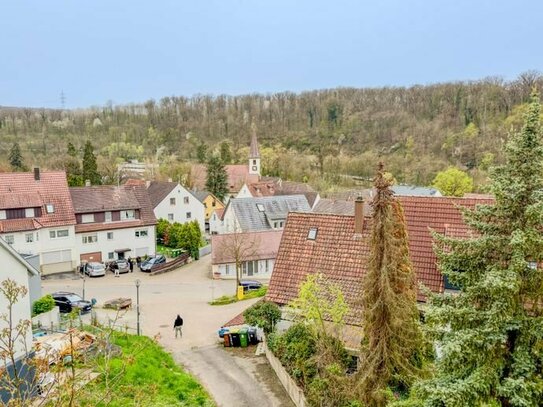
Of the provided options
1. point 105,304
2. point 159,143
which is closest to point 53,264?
point 105,304

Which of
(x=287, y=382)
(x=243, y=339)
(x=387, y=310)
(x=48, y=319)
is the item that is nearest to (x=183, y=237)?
(x=48, y=319)

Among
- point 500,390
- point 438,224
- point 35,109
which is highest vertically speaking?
point 35,109

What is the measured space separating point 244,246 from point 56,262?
15578mm

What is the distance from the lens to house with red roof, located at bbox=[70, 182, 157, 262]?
136ft

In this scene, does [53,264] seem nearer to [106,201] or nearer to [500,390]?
[106,201]

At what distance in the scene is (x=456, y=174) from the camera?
70062 millimetres

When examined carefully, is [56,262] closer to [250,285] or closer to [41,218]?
[41,218]

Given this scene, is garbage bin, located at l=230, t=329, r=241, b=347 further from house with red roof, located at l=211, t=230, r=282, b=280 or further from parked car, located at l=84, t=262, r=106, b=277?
parked car, located at l=84, t=262, r=106, b=277

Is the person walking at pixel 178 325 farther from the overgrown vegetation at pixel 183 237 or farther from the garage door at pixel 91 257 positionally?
the overgrown vegetation at pixel 183 237

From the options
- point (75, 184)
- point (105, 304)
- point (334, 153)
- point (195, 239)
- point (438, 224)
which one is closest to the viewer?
point (438, 224)

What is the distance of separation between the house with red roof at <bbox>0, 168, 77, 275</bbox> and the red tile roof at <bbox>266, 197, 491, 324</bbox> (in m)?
23.8

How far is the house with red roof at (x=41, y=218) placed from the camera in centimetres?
3775

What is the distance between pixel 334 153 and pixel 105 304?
322 ft

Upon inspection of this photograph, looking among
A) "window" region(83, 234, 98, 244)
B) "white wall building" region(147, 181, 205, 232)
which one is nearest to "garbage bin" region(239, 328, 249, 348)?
"window" region(83, 234, 98, 244)
